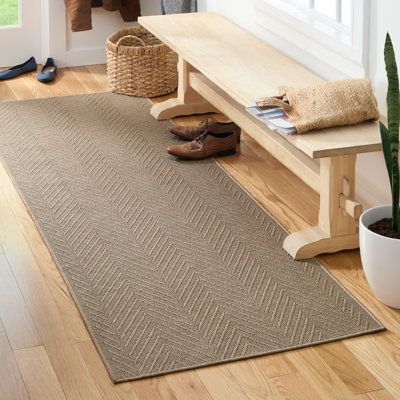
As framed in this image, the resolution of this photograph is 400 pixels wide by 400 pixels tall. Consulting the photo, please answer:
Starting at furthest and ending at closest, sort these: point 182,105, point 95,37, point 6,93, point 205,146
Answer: point 95,37 < point 6,93 < point 182,105 < point 205,146

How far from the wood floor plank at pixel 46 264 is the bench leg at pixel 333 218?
0.84 m

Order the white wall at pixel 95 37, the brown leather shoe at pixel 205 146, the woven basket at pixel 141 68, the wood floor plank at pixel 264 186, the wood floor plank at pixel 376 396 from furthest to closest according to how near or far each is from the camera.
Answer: the white wall at pixel 95 37 < the woven basket at pixel 141 68 < the brown leather shoe at pixel 205 146 < the wood floor plank at pixel 264 186 < the wood floor plank at pixel 376 396

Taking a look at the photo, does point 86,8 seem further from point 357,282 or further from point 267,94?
point 357,282

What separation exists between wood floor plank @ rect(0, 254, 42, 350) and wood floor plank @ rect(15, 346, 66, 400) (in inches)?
2.0

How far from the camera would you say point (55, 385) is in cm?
279

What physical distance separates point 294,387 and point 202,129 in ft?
6.62

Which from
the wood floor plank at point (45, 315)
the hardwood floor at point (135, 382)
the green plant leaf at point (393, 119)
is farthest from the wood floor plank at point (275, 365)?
the green plant leaf at point (393, 119)

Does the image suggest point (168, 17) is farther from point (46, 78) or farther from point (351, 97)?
point (351, 97)

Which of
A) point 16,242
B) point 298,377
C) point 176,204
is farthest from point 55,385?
point 176,204

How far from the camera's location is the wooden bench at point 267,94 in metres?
3.39

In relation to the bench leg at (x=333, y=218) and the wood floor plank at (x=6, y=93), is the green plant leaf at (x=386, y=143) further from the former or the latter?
the wood floor plank at (x=6, y=93)

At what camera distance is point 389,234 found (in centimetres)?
312

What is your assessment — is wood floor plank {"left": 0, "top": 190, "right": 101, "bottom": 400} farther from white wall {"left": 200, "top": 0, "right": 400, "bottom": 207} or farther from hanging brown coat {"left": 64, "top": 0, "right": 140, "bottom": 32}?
hanging brown coat {"left": 64, "top": 0, "right": 140, "bottom": 32}

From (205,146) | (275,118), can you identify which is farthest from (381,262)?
(205,146)
